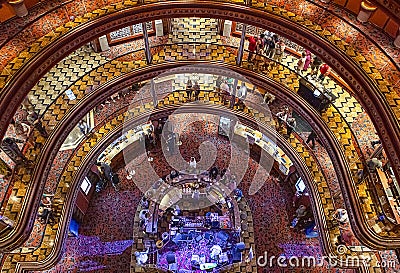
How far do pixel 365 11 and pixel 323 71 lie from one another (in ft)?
15.0

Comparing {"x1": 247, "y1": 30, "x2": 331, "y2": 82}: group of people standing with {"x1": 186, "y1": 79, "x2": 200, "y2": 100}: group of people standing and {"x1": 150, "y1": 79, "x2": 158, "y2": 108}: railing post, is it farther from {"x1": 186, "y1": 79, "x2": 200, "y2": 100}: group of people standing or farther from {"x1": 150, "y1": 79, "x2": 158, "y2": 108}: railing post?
{"x1": 150, "y1": 79, "x2": 158, "y2": 108}: railing post

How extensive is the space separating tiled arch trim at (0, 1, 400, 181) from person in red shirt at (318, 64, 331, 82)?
3950mm

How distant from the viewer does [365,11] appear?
14.1 metres

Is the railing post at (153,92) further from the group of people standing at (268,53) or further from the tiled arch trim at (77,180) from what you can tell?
the group of people standing at (268,53)

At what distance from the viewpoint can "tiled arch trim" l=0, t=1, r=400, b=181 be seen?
40.9 ft

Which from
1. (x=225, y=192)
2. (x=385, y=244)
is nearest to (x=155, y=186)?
(x=225, y=192)

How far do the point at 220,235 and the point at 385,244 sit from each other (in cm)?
971

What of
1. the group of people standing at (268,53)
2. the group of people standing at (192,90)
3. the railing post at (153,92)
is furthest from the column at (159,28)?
the group of people standing at (268,53)

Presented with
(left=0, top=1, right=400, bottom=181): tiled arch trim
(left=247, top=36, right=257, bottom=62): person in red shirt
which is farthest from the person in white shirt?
(left=0, top=1, right=400, bottom=181): tiled arch trim

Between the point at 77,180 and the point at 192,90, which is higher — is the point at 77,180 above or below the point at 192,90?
below

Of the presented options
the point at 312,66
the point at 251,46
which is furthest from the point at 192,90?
the point at 312,66

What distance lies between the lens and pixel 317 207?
1834 cm

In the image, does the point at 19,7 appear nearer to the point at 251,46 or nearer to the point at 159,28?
the point at 159,28

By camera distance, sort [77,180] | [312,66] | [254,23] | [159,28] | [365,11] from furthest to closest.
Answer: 1. [159,28]
2. [77,180]
3. [312,66]
4. [254,23]
5. [365,11]
